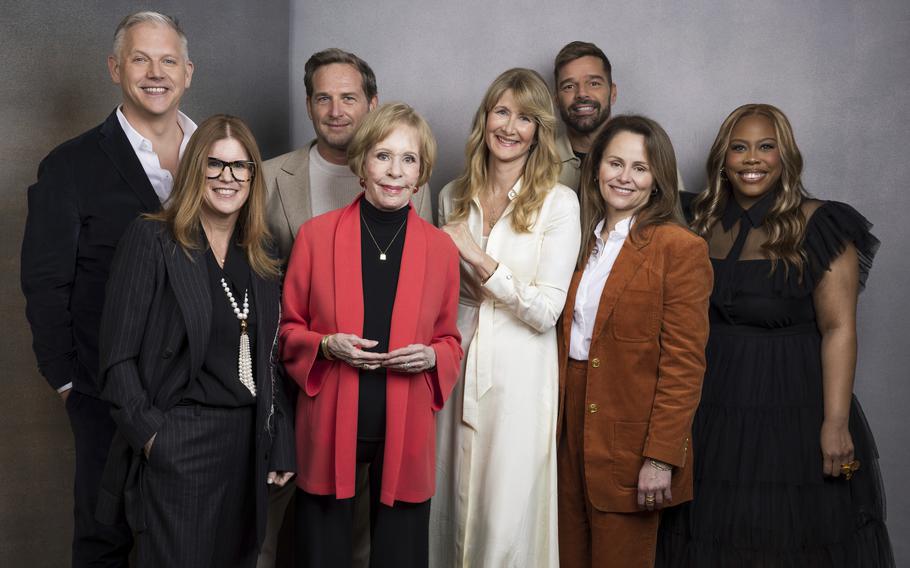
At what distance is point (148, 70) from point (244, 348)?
3.55ft

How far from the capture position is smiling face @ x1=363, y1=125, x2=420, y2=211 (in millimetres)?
2312

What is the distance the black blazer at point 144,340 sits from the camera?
2006mm

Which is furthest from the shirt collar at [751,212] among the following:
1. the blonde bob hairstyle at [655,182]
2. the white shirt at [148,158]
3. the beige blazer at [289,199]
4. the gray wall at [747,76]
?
the white shirt at [148,158]

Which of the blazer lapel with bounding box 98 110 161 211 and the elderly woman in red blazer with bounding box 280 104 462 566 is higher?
the blazer lapel with bounding box 98 110 161 211

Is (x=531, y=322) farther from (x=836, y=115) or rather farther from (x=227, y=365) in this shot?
(x=836, y=115)

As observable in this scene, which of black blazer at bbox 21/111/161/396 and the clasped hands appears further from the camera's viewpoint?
black blazer at bbox 21/111/161/396

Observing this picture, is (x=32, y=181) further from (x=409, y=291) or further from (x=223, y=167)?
(x=409, y=291)

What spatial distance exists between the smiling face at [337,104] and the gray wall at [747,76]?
98 centimetres

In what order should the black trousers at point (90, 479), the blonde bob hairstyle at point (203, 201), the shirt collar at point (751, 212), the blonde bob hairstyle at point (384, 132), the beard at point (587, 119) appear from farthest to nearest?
1. the beard at point (587, 119)
2. the shirt collar at point (751, 212)
3. the black trousers at point (90, 479)
4. the blonde bob hairstyle at point (384, 132)
5. the blonde bob hairstyle at point (203, 201)

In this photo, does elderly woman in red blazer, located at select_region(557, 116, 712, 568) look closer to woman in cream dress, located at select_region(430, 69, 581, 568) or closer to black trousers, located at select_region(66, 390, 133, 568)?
woman in cream dress, located at select_region(430, 69, 581, 568)

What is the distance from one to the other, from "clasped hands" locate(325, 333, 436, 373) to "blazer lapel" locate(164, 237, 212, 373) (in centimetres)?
35

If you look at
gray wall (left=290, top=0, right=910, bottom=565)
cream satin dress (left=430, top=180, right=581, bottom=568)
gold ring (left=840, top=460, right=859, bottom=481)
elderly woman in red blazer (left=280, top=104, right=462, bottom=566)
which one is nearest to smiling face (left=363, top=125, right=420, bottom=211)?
elderly woman in red blazer (left=280, top=104, right=462, bottom=566)

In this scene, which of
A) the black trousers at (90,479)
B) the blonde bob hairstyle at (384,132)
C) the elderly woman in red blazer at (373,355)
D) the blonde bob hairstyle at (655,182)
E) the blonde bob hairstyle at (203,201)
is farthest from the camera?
the blonde bob hairstyle at (655,182)

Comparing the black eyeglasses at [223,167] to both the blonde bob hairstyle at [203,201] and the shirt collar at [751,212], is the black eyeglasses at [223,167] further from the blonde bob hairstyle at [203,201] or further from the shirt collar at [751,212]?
the shirt collar at [751,212]
